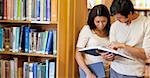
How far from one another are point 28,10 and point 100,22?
691 millimetres

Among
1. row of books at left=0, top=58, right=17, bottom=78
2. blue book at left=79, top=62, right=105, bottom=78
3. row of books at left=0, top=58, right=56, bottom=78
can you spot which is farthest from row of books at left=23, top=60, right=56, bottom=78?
blue book at left=79, top=62, right=105, bottom=78

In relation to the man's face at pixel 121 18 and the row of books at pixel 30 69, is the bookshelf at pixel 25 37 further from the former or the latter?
the man's face at pixel 121 18

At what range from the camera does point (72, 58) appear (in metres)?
2.54

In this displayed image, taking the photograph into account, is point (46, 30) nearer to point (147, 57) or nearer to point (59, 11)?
point (59, 11)

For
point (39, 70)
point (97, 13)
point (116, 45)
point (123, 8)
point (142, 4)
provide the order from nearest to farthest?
point (123, 8)
point (116, 45)
point (97, 13)
point (39, 70)
point (142, 4)

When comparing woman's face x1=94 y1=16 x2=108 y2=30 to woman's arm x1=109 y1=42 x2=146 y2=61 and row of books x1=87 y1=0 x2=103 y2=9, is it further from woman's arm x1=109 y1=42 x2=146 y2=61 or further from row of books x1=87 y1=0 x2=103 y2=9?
woman's arm x1=109 y1=42 x2=146 y2=61

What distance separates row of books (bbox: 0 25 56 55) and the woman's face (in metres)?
0.40

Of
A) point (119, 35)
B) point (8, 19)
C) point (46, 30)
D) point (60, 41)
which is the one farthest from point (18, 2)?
point (119, 35)

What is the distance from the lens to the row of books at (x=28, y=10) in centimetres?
251

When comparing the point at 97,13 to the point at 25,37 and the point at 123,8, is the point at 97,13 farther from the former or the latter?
the point at 25,37

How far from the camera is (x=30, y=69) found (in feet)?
8.68

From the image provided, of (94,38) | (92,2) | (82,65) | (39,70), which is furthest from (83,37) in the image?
(39,70)

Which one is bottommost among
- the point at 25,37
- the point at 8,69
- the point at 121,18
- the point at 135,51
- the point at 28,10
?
the point at 8,69

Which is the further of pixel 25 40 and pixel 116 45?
pixel 25 40
